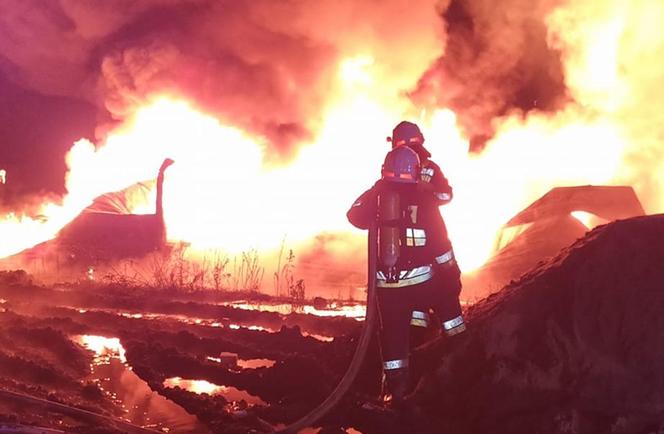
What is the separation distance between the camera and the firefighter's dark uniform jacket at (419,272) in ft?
14.5

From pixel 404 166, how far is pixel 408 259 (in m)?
0.75

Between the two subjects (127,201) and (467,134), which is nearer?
(127,201)

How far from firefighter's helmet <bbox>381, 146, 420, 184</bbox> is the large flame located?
10.6 metres

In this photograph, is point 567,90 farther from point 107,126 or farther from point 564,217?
point 107,126

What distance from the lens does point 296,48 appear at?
67.6ft

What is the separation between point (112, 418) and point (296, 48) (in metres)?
18.1

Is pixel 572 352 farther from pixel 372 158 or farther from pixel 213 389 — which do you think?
pixel 372 158

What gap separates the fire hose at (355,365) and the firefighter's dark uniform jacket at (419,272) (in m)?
0.08

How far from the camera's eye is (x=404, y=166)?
444cm

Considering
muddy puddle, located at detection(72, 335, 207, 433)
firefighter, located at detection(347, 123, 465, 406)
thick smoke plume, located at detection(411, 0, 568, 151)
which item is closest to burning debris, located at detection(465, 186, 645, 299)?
firefighter, located at detection(347, 123, 465, 406)

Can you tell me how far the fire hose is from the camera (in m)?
4.19

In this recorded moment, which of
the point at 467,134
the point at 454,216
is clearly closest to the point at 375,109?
the point at 467,134

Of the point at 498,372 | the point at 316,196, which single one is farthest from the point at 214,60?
the point at 498,372

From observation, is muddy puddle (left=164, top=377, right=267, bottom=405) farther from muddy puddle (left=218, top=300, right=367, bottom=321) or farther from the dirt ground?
muddy puddle (left=218, top=300, right=367, bottom=321)
